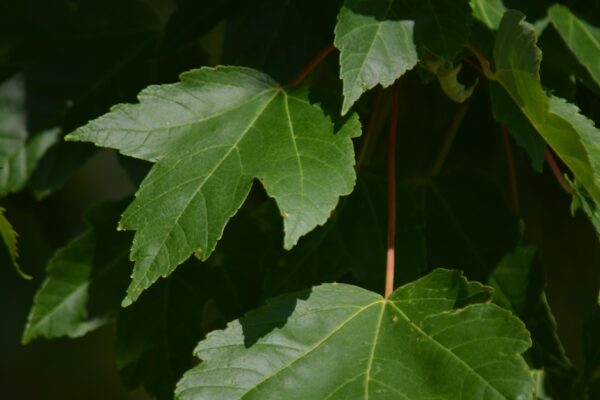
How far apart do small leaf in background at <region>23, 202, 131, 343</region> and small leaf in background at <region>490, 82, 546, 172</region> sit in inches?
18.9

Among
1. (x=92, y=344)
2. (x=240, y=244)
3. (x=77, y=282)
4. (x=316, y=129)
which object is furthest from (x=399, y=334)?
(x=92, y=344)

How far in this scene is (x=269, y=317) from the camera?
0.98m

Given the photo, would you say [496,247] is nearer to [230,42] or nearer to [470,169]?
[470,169]

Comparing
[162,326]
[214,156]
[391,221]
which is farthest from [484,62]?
[162,326]

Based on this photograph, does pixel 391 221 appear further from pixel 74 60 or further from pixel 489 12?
pixel 74 60

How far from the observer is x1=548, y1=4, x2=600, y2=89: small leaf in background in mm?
1125

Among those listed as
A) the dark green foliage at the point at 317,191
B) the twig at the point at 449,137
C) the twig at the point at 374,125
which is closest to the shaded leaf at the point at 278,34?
the dark green foliage at the point at 317,191

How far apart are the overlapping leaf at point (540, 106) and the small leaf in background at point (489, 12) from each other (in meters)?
0.09

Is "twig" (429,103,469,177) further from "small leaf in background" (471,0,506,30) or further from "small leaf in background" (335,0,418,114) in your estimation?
"small leaf in background" (335,0,418,114)

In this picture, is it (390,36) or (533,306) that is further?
(533,306)

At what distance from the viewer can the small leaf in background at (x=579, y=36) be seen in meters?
1.12

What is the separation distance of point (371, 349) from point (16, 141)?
639 mm

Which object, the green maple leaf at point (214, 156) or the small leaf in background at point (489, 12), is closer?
the green maple leaf at point (214, 156)

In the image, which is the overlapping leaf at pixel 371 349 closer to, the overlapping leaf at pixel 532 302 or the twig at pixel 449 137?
the overlapping leaf at pixel 532 302
